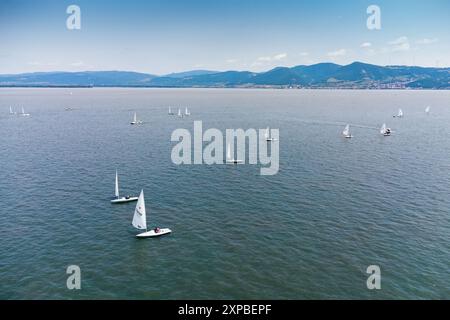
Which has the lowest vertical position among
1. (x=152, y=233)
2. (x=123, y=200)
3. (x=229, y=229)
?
(x=229, y=229)

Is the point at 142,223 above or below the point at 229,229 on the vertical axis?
above

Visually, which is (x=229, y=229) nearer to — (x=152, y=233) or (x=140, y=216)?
(x=152, y=233)

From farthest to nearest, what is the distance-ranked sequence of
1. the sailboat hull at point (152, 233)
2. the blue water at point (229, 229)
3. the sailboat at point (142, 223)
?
the sailboat at point (142, 223)
the sailboat hull at point (152, 233)
the blue water at point (229, 229)

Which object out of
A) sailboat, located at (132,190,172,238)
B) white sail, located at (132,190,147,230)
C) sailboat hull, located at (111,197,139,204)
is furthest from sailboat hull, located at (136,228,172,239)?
sailboat hull, located at (111,197,139,204)

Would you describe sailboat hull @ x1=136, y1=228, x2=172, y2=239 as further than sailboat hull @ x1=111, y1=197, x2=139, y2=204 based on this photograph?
No

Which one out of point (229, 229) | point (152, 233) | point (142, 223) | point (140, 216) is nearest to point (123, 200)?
point (140, 216)

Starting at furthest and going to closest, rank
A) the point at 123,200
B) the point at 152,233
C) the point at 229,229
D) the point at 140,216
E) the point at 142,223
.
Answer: the point at 123,200, the point at 229,229, the point at 142,223, the point at 140,216, the point at 152,233

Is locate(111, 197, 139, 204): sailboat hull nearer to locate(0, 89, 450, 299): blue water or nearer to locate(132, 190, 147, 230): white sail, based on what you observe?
locate(0, 89, 450, 299): blue water

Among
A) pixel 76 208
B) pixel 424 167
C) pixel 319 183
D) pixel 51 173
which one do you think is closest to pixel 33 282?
pixel 76 208

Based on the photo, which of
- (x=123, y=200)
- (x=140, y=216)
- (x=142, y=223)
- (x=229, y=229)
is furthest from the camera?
(x=123, y=200)

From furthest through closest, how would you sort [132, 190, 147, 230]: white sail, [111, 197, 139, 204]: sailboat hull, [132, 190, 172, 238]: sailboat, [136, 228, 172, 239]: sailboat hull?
[111, 197, 139, 204]: sailboat hull → [132, 190, 147, 230]: white sail → [132, 190, 172, 238]: sailboat → [136, 228, 172, 239]: sailboat hull

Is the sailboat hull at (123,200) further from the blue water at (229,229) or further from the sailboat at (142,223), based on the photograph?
the sailboat at (142,223)

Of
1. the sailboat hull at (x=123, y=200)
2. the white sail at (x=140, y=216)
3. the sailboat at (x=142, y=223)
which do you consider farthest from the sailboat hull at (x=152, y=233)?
the sailboat hull at (x=123, y=200)
